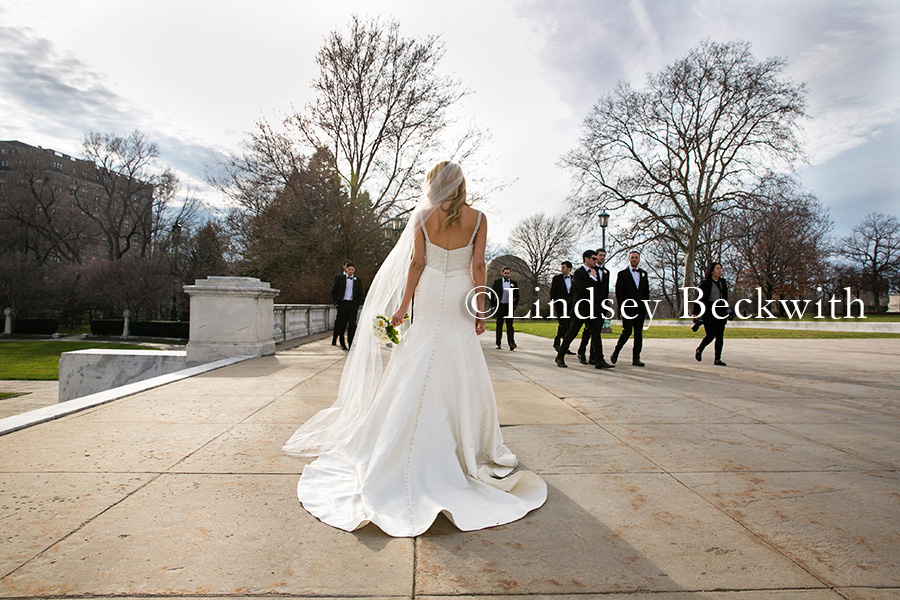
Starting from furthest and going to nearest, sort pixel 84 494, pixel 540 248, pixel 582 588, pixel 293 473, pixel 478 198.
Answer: pixel 540 248 < pixel 478 198 < pixel 293 473 < pixel 84 494 < pixel 582 588

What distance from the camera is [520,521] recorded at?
2.63m

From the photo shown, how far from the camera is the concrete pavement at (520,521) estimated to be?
2008 mm

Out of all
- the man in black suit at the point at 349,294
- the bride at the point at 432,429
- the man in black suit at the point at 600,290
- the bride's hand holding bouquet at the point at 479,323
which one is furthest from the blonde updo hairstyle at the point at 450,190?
the man in black suit at the point at 349,294

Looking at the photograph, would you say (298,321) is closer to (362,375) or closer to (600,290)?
(600,290)

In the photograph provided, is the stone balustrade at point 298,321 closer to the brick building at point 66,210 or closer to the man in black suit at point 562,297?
the man in black suit at point 562,297

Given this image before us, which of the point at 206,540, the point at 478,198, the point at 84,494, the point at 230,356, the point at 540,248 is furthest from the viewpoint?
the point at 540,248

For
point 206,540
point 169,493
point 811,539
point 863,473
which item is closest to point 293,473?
point 169,493

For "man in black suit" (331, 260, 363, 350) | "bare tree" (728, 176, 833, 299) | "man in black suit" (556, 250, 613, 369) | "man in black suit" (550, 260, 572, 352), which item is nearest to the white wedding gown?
"man in black suit" (556, 250, 613, 369)

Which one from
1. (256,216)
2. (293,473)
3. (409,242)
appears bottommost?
(293,473)

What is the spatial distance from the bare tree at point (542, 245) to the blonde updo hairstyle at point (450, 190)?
192ft

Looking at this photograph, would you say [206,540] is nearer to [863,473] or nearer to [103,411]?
[103,411]

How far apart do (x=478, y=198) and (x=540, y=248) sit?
40.9 metres

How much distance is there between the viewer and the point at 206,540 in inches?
92.0

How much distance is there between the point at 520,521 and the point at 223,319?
8712mm
